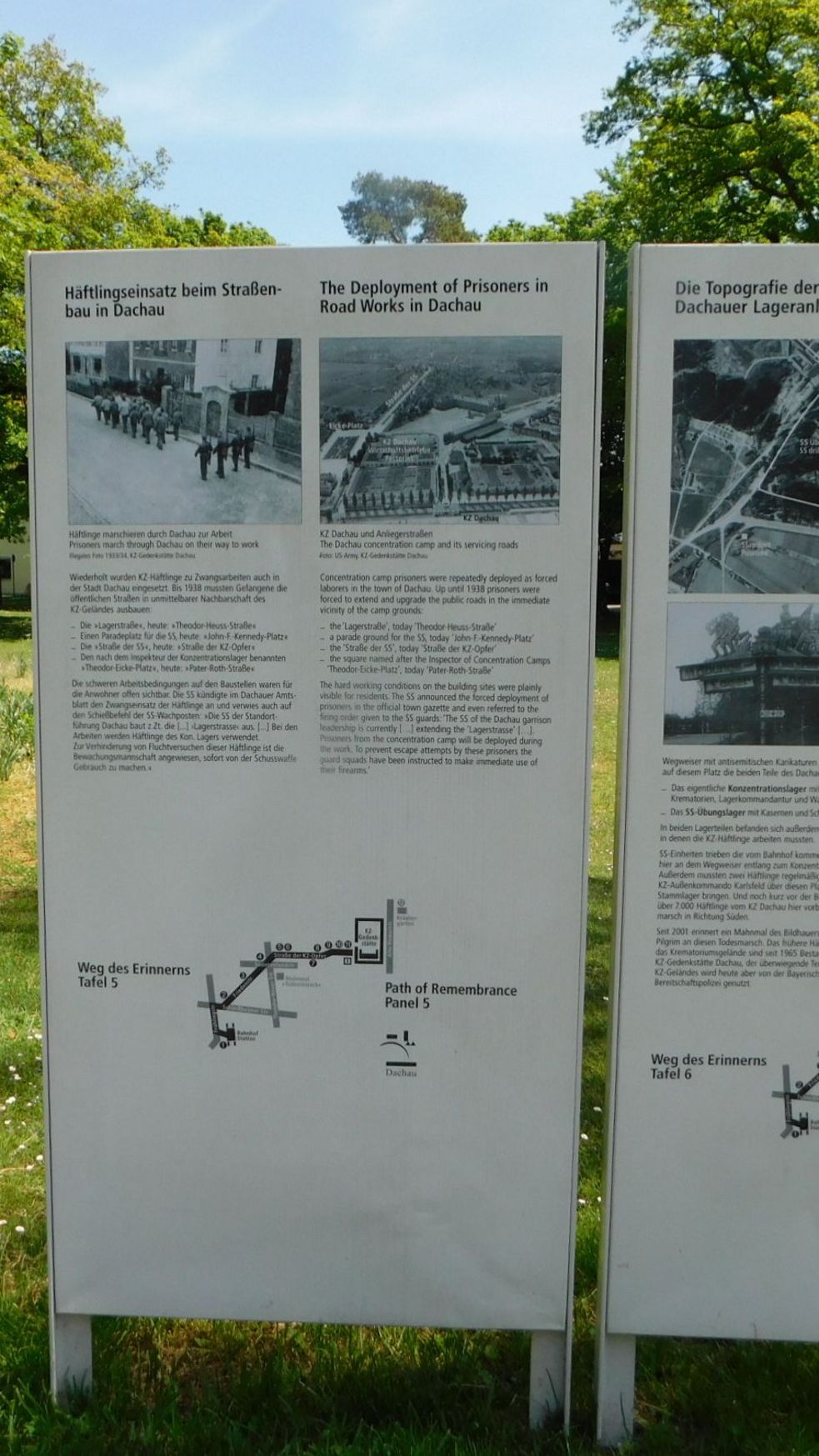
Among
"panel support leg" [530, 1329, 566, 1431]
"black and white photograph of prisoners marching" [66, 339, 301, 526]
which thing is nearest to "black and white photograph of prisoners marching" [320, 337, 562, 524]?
"black and white photograph of prisoners marching" [66, 339, 301, 526]

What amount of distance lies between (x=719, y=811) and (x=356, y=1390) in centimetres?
171

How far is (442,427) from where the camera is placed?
8.84 ft

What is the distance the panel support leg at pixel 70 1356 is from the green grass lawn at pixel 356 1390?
4cm

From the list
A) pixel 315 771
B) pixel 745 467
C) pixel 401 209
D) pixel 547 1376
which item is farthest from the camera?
pixel 401 209

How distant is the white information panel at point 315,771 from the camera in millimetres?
2697

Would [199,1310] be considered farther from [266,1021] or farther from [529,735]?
[529,735]

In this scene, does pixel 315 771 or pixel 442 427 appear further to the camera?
pixel 315 771

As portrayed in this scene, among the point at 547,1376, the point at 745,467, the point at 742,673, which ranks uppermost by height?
the point at 745,467

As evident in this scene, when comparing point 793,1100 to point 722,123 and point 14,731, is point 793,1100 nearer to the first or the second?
point 14,731

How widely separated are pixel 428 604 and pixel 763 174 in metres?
22.5

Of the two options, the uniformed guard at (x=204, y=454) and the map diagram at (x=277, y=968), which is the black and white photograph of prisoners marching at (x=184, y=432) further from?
the map diagram at (x=277, y=968)

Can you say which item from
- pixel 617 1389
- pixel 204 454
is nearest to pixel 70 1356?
pixel 617 1389

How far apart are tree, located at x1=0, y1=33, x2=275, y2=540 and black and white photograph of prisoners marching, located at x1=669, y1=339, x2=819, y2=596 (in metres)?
18.2

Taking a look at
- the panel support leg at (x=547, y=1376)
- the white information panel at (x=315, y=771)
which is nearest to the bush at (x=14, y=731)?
the white information panel at (x=315, y=771)
